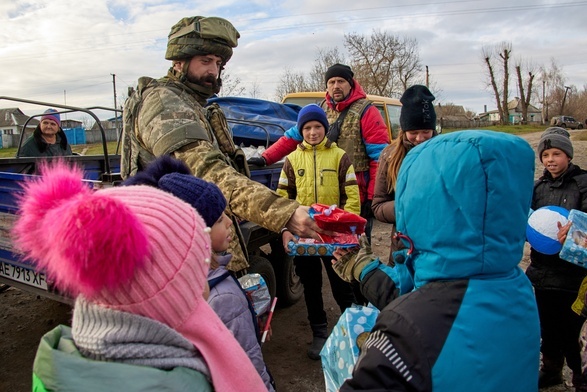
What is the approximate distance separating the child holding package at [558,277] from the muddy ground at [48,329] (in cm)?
28

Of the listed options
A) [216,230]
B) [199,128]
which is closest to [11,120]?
[199,128]

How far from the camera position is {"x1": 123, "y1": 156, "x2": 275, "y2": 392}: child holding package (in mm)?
1669

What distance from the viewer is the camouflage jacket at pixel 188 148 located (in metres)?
2.06

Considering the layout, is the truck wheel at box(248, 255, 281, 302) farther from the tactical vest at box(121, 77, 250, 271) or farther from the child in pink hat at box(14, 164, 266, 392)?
the child in pink hat at box(14, 164, 266, 392)

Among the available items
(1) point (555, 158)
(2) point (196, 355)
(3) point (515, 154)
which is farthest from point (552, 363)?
(2) point (196, 355)

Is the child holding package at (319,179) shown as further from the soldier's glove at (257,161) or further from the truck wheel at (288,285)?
the truck wheel at (288,285)

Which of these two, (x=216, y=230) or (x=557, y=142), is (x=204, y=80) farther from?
(x=557, y=142)

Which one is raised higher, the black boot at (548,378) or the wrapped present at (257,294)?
the wrapped present at (257,294)

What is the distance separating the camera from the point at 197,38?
243 cm

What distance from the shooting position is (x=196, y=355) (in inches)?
43.4

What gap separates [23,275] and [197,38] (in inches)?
87.6

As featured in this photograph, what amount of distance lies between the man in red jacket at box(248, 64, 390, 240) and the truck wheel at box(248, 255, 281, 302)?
0.86m

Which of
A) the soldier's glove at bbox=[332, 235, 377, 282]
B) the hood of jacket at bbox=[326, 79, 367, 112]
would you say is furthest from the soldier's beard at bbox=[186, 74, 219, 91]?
the hood of jacket at bbox=[326, 79, 367, 112]

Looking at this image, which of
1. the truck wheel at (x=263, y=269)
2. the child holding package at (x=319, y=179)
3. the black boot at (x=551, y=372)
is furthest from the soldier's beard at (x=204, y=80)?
the black boot at (x=551, y=372)
